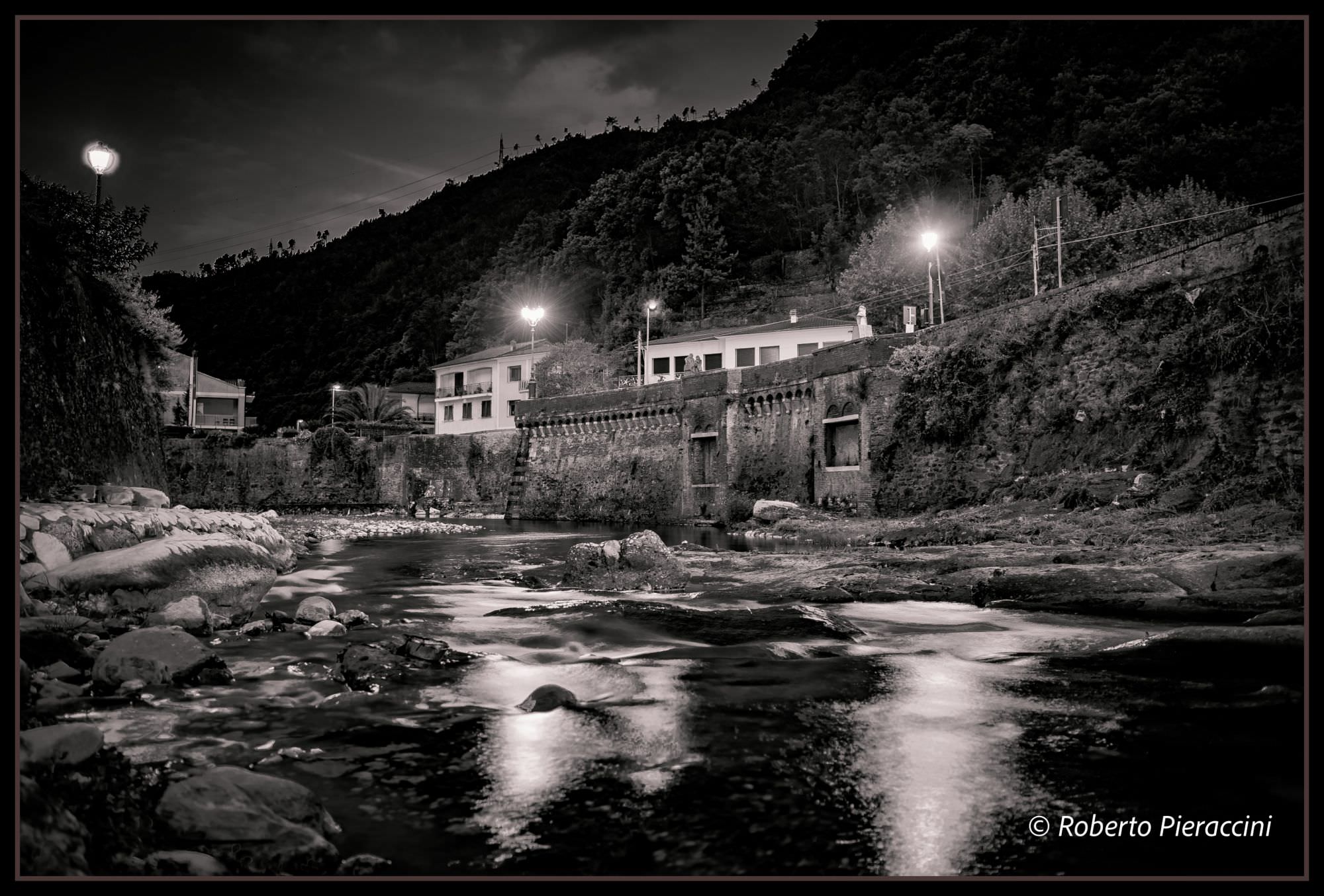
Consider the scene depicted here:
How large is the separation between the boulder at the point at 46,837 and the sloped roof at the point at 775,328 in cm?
4549

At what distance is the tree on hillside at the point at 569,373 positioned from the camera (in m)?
49.2

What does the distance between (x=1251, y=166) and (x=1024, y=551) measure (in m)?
51.7

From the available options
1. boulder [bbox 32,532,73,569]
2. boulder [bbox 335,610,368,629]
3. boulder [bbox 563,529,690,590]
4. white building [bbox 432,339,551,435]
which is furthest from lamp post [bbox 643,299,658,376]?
boulder [bbox 32,532,73,569]

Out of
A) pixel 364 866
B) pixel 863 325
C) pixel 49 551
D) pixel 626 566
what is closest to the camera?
pixel 364 866

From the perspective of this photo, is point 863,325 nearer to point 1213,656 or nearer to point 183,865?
point 1213,656

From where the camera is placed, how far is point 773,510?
26.5 m

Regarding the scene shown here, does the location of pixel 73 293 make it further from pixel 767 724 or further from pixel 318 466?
pixel 318 466

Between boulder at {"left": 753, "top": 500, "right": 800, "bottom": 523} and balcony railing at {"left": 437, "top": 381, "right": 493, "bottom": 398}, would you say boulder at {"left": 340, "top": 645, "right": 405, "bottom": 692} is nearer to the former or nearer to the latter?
boulder at {"left": 753, "top": 500, "right": 800, "bottom": 523}

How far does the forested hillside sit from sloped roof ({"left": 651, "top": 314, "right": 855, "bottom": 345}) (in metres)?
2.45

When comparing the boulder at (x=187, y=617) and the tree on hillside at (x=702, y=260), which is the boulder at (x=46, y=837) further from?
the tree on hillside at (x=702, y=260)

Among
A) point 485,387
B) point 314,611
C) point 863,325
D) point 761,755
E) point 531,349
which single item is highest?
point 531,349

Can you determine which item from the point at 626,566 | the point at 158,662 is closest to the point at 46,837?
the point at 158,662

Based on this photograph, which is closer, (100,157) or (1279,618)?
(1279,618)

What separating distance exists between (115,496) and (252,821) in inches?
462
